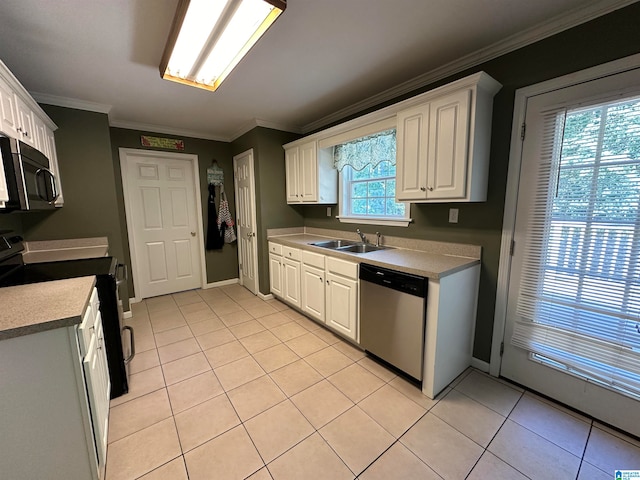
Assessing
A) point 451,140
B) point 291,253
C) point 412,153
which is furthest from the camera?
point 291,253

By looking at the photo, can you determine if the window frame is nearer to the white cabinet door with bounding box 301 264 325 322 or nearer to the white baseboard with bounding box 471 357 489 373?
the white cabinet door with bounding box 301 264 325 322

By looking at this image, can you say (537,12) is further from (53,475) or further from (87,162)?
(87,162)

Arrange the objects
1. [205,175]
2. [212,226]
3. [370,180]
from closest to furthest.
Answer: [370,180] → [205,175] → [212,226]

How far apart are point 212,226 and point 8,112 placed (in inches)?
103

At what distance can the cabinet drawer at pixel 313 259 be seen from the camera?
2710 millimetres

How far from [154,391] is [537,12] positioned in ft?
11.7

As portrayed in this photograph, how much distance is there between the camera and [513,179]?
6.13ft

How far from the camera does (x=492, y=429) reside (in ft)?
5.24

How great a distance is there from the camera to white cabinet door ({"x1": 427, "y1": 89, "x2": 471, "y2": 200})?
1.83 meters

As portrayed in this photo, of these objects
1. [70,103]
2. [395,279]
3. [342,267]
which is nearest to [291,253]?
[342,267]

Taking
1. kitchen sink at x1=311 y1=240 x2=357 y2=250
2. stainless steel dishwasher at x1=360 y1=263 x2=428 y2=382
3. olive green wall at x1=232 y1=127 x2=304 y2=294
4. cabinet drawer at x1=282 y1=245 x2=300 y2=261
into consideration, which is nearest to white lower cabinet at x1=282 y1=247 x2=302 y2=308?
cabinet drawer at x1=282 y1=245 x2=300 y2=261

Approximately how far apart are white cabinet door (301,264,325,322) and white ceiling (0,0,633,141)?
6.05 ft

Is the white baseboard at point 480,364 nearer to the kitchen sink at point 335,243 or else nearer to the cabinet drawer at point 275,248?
the kitchen sink at point 335,243

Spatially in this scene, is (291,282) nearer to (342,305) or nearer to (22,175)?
(342,305)
